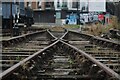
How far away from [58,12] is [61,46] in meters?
48.0

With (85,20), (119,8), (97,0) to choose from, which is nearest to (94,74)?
(119,8)

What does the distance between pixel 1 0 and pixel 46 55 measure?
13.1 meters

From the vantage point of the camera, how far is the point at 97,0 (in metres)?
48.5

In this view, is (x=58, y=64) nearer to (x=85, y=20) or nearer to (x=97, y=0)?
(x=85, y=20)

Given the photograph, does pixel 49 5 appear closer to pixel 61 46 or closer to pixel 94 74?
pixel 61 46

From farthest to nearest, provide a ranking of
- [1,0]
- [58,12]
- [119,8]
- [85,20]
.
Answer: [58,12] < [85,20] < [1,0] < [119,8]

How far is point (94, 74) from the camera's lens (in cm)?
409

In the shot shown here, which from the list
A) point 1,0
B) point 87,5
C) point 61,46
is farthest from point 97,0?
point 61,46

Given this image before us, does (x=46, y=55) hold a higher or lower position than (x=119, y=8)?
lower

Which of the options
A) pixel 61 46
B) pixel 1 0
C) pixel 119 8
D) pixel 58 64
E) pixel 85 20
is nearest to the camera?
pixel 58 64

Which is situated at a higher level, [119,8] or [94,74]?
[119,8]

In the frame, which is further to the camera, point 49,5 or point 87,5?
point 49,5

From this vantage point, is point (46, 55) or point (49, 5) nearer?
point (46, 55)

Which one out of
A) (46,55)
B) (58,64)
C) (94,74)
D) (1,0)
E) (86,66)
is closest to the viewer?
(94,74)
